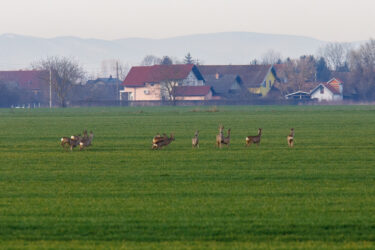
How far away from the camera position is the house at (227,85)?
140 meters

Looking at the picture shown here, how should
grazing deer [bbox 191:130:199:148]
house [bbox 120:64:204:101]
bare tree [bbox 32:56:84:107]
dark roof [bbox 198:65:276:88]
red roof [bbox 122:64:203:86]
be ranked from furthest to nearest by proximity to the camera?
1. dark roof [bbox 198:65:276:88]
2. red roof [bbox 122:64:203:86]
3. house [bbox 120:64:204:101]
4. bare tree [bbox 32:56:84:107]
5. grazing deer [bbox 191:130:199:148]

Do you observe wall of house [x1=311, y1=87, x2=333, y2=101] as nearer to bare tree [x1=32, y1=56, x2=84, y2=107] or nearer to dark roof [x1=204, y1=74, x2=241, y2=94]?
dark roof [x1=204, y1=74, x2=241, y2=94]

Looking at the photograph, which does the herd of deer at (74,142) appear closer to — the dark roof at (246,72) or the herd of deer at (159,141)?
the herd of deer at (159,141)

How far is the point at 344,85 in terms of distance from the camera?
153 m

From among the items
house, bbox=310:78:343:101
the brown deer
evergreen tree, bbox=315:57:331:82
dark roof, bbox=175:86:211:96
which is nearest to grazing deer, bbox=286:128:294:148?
the brown deer

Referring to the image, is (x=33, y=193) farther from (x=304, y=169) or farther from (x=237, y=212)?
(x=304, y=169)

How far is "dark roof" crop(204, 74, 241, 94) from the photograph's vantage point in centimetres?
14175

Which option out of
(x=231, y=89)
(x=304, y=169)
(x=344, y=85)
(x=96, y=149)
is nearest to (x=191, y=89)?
(x=231, y=89)

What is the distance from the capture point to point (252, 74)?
14800 centimetres

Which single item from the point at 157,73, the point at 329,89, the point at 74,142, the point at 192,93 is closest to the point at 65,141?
the point at 74,142

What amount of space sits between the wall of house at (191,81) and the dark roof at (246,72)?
11.8 metres

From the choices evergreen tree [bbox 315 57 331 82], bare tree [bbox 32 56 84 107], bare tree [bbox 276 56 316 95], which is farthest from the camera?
evergreen tree [bbox 315 57 331 82]

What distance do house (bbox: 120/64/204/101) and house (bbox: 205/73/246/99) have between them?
13.7 ft

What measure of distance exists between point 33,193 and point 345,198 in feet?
22.1
